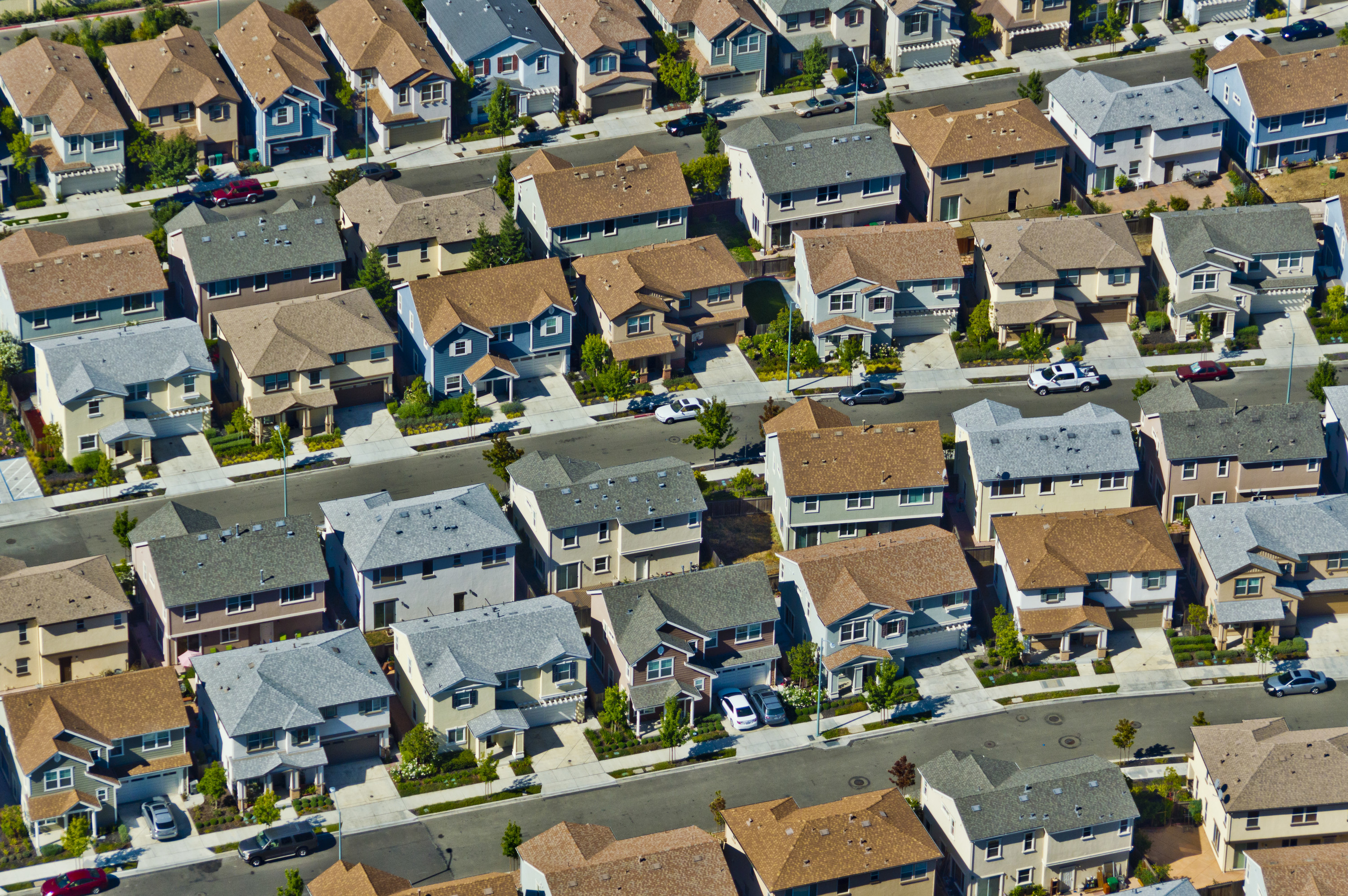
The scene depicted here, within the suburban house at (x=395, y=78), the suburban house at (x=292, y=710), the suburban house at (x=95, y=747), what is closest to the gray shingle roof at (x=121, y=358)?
the suburban house at (x=292, y=710)

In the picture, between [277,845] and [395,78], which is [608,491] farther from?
[395,78]

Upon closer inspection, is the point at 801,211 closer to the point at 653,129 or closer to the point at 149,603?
the point at 653,129

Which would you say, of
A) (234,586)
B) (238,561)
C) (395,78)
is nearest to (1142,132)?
(395,78)

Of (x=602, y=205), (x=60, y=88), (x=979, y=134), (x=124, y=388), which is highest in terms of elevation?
(x=60, y=88)

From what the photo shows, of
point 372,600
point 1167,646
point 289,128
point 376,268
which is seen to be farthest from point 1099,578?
point 289,128

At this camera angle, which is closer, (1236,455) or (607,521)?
(607,521)

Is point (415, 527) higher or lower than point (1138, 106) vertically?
lower
